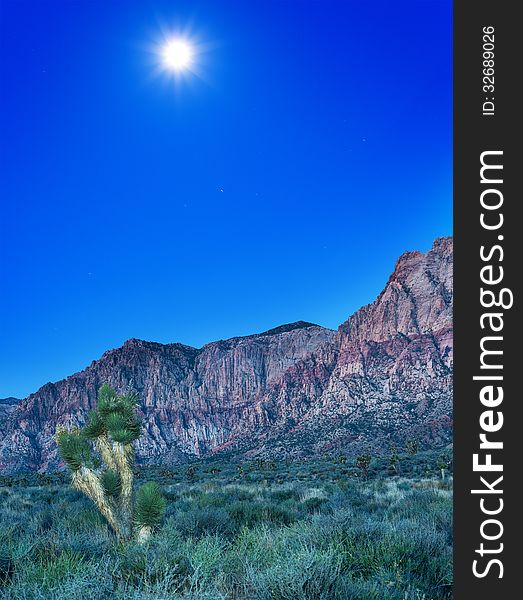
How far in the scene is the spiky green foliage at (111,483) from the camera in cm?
906

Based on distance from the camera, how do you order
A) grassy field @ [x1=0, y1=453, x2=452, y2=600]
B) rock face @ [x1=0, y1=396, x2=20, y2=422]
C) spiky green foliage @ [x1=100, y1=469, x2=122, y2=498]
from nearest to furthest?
grassy field @ [x1=0, y1=453, x2=452, y2=600] < spiky green foliage @ [x1=100, y1=469, x2=122, y2=498] < rock face @ [x1=0, y1=396, x2=20, y2=422]

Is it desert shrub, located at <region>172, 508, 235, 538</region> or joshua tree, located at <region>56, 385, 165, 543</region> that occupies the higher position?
joshua tree, located at <region>56, 385, 165, 543</region>

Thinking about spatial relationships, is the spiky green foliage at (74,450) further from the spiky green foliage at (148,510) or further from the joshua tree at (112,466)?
the spiky green foliage at (148,510)

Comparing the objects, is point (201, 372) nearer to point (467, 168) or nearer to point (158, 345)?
point (158, 345)

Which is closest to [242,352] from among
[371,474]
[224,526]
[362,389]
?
[362,389]

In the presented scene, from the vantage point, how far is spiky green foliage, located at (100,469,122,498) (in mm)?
9062

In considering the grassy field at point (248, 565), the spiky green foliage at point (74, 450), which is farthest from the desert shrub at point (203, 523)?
the spiky green foliage at point (74, 450)

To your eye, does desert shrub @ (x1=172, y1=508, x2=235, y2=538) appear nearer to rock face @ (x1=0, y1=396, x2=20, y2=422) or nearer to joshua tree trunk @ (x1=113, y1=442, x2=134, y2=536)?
joshua tree trunk @ (x1=113, y1=442, x2=134, y2=536)

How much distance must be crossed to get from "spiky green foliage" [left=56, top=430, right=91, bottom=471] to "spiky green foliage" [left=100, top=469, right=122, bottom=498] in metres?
0.57

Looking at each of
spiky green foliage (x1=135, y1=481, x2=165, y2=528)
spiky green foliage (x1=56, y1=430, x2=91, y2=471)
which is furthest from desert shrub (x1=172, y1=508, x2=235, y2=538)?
spiky green foliage (x1=56, y1=430, x2=91, y2=471)

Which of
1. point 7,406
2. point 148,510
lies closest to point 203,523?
point 148,510

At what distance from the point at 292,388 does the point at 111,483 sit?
122 meters

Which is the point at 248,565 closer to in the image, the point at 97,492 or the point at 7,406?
the point at 97,492

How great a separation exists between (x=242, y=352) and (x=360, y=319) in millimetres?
59727
